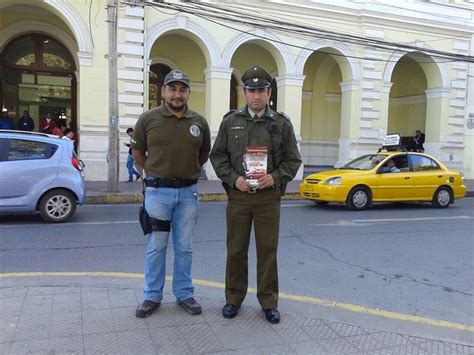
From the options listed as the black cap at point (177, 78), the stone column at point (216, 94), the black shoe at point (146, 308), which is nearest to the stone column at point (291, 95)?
the stone column at point (216, 94)

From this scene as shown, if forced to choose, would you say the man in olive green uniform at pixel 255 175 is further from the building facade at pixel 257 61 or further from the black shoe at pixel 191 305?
the building facade at pixel 257 61

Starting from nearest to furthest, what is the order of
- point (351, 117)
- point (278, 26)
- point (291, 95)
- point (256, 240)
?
1. point (256, 240)
2. point (278, 26)
3. point (291, 95)
4. point (351, 117)

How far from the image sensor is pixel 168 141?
12.1 ft

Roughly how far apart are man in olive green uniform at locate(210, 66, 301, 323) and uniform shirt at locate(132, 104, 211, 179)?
207 millimetres

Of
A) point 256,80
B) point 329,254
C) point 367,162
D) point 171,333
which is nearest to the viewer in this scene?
point 171,333

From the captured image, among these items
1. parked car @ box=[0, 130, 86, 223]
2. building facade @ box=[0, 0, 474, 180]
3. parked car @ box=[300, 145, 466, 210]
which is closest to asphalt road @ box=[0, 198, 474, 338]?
parked car @ box=[0, 130, 86, 223]

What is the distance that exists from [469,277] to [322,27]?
45.7 feet

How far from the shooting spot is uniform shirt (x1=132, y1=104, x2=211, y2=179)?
12.1 ft

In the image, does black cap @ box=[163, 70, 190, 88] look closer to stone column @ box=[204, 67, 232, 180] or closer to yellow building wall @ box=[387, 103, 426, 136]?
stone column @ box=[204, 67, 232, 180]

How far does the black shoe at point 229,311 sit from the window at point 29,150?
19.0ft

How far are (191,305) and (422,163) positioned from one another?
31.4 feet

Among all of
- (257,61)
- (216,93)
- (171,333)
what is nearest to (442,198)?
(216,93)

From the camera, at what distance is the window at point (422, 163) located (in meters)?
11.6

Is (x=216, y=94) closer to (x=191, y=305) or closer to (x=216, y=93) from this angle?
(x=216, y=93)
